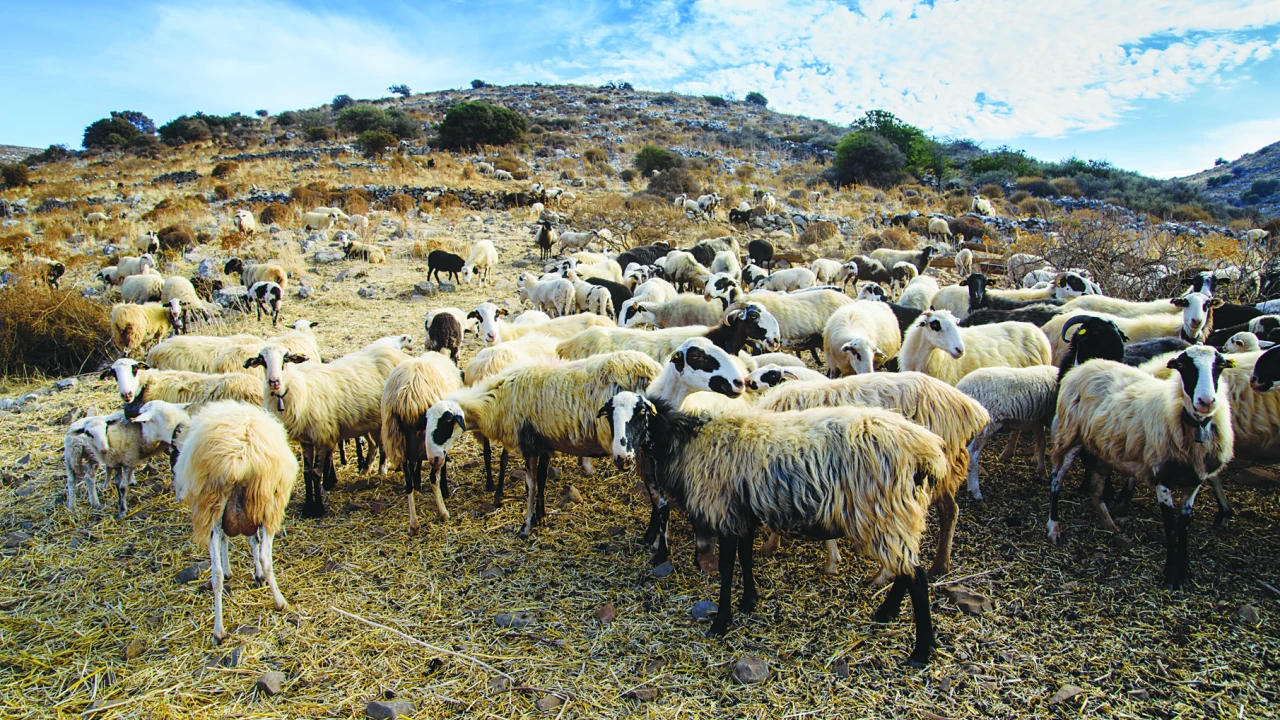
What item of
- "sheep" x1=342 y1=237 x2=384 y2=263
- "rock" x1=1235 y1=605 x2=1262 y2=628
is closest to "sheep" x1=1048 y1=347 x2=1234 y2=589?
"rock" x1=1235 y1=605 x2=1262 y2=628

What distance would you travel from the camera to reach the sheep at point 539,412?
536 centimetres

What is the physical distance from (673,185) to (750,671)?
26218 millimetres

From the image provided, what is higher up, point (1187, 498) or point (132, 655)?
point (1187, 498)

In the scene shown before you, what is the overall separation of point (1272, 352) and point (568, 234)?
1650 cm

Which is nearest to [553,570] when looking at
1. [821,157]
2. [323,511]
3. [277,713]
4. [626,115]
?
[277,713]

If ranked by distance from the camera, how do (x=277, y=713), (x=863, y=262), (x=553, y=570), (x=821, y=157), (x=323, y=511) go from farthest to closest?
(x=821, y=157) < (x=863, y=262) < (x=323, y=511) < (x=553, y=570) < (x=277, y=713)

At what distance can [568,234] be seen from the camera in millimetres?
18922

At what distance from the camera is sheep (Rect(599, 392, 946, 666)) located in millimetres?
3646

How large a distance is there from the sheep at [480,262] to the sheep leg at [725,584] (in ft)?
42.2

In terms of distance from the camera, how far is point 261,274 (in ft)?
45.7

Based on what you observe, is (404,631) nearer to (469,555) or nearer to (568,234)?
(469,555)

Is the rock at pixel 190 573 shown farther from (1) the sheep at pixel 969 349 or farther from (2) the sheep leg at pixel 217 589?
(1) the sheep at pixel 969 349

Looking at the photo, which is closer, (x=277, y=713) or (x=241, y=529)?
(x=277, y=713)

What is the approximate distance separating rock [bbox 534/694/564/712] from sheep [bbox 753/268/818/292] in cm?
1074
